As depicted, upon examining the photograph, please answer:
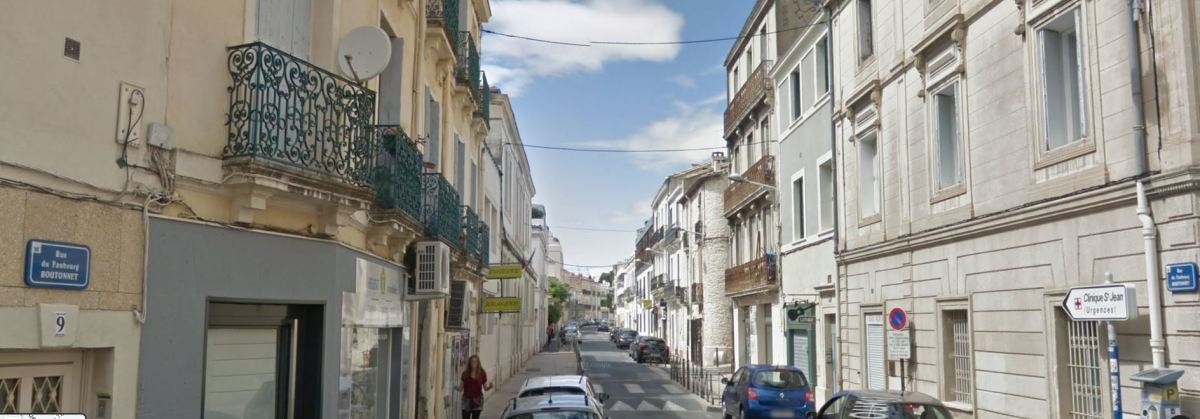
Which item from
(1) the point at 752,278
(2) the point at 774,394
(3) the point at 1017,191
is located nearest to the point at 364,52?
(3) the point at 1017,191

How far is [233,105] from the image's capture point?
7184mm

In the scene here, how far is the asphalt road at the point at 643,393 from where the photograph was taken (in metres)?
23.2

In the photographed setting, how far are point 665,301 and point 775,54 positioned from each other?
1341 inches

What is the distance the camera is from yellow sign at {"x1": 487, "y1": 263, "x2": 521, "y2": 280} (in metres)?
23.9

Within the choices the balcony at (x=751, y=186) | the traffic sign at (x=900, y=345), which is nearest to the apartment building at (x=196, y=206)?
the traffic sign at (x=900, y=345)

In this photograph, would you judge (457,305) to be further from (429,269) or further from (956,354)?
(956,354)

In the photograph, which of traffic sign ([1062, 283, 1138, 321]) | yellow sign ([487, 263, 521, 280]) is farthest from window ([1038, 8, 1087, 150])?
yellow sign ([487, 263, 521, 280])

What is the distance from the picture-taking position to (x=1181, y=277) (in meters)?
8.64

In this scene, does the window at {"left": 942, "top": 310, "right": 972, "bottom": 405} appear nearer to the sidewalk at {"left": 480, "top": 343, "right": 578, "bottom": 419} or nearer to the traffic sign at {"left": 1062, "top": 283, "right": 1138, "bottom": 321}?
the traffic sign at {"left": 1062, "top": 283, "right": 1138, "bottom": 321}

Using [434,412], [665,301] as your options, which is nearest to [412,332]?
[434,412]

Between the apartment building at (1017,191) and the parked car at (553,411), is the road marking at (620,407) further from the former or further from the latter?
the parked car at (553,411)

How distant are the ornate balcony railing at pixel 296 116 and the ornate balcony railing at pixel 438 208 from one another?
4.35 meters

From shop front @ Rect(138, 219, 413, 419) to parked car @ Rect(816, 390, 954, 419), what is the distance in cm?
618

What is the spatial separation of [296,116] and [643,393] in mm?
23112
